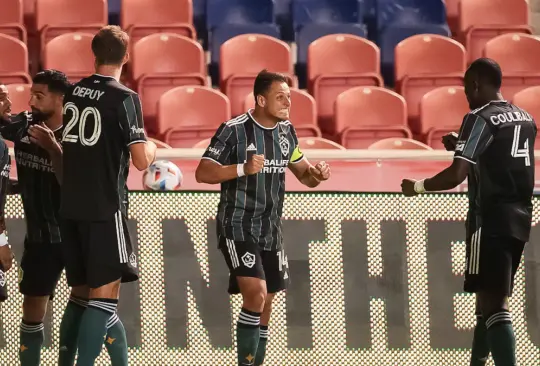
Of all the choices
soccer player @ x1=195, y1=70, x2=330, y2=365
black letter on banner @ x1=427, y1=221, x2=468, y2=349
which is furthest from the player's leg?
black letter on banner @ x1=427, y1=221, x2=468, y2=349

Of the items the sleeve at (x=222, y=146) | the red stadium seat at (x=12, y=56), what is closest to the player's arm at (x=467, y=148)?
the sleeve at (x=222, y=146)

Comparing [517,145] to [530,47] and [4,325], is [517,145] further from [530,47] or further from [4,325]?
[530,47]

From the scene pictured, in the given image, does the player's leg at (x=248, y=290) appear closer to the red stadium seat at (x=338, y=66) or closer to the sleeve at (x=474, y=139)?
the sleeve at (x=474, y=139)

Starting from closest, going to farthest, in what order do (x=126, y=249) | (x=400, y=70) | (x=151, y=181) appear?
(x=126, y=249)
(x=151, y=181)
(x=400, y=70)

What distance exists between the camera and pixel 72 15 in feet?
37.1

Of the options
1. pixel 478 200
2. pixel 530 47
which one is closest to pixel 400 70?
pixel 530 47

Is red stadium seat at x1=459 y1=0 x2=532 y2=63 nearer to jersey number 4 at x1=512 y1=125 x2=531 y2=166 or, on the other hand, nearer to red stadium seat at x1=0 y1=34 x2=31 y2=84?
red stadium seat at x1=0 y1=34 x2=31 y2=84

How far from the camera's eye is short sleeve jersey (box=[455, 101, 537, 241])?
5.85 meters

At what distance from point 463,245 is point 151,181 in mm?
1850

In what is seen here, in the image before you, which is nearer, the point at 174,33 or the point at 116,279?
the point at 116,279

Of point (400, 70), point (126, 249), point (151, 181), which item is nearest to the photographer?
point (126, 249)

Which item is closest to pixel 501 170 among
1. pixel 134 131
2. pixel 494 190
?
pixel 494 190

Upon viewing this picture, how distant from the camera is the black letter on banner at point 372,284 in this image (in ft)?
21.8

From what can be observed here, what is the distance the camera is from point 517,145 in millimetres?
5906
